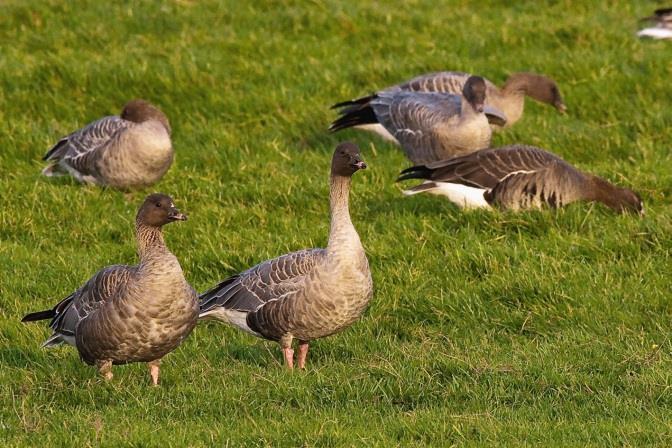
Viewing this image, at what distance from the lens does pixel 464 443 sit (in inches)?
285

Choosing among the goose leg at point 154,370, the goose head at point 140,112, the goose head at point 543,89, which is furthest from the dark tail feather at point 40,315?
the goose head at point 543,89

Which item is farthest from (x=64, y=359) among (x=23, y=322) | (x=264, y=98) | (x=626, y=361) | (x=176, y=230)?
(x=264, y=98)

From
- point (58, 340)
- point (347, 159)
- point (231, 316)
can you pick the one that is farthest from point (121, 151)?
point (347, 159)

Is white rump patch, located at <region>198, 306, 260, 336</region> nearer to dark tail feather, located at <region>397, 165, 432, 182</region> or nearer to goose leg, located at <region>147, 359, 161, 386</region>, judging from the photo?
goose leg, located at <region>147, 359, 161, 386</region>

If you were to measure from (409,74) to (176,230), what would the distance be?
220 inches

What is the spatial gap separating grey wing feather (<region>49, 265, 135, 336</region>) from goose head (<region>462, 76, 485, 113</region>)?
19.5 ft

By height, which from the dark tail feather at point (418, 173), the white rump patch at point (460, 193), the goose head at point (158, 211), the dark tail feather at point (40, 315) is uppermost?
the goose head at point (158, 211)

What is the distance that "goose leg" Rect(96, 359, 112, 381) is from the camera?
28.5 ft

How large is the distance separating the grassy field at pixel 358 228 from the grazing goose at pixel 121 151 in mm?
256

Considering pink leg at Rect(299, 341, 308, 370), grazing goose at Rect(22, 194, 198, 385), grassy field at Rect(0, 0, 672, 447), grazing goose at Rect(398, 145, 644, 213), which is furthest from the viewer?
grazing goose at Rect(398, 145, 644, 213)

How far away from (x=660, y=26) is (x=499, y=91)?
427 centimetres

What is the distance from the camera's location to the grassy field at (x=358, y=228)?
7906 millimetres

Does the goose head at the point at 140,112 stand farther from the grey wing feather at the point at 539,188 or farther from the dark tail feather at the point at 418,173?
the grey wing feather at the point at 539,188

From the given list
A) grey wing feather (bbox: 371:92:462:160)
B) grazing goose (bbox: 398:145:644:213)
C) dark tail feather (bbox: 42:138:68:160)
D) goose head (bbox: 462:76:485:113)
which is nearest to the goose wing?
grazing goose (bbox: 398:145:644:213)
